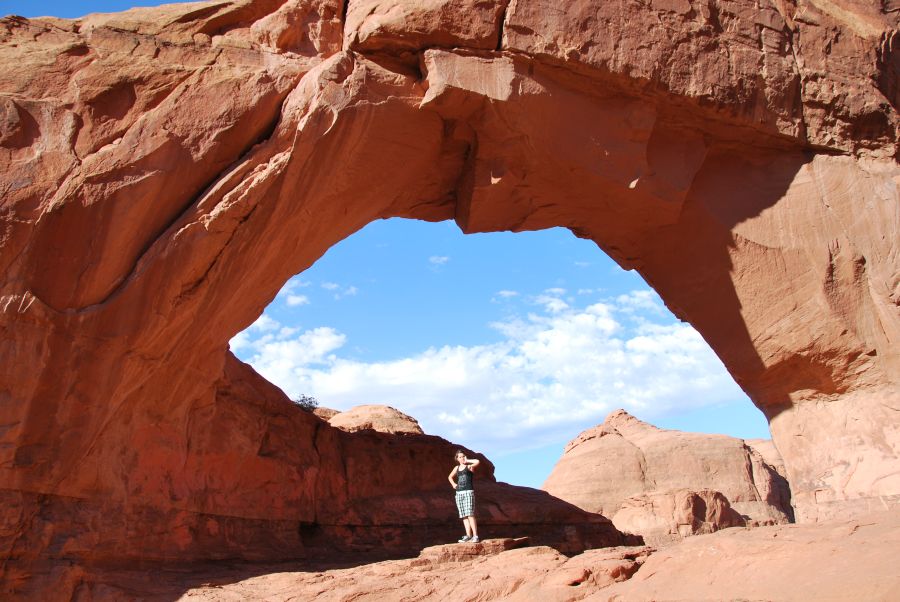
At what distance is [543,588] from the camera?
262 inches

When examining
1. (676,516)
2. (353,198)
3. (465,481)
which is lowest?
(676,516)

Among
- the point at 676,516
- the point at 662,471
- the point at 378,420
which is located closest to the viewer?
the point at 378,420

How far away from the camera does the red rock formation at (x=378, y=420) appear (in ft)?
50.9

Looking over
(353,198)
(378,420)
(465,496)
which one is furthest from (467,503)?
(378,420)

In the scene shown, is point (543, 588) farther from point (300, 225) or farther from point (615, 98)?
point (615, 98)

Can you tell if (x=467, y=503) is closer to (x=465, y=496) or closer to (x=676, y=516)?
(x=465, y=496)

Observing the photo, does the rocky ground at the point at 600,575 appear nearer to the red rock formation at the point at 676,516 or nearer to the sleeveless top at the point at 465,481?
the sleeveless top at the point at 465,481

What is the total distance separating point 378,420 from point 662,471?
1133cm

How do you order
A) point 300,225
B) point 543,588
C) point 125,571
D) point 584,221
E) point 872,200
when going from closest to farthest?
point 543,588, point 125,571, point 300,225, point 872,200, point 584,221

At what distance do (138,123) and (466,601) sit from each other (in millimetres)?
5596

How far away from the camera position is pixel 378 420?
15.9 m

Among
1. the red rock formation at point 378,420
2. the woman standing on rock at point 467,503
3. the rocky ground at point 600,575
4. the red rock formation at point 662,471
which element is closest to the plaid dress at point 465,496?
the woman standing on rock at point 467,503

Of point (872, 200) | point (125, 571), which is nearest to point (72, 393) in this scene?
point (125, 571)

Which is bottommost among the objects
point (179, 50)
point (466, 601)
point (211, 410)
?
point (466, 601)
